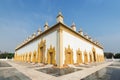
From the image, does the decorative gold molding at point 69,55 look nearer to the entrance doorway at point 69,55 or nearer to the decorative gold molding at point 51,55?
the entrance doorway at point 69,55

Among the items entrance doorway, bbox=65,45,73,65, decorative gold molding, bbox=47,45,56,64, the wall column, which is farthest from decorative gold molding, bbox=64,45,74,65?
decorative gold molding, bbox=47,45,56,64

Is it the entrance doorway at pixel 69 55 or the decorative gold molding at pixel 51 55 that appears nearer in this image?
the decorative gold molding at pixel 51 55

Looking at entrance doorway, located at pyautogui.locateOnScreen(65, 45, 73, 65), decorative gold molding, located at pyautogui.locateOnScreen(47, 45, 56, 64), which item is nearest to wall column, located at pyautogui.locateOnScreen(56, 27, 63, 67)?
decorative gold molding, located at pyautogui.locateOnScreen(47, 45, 56, 64)

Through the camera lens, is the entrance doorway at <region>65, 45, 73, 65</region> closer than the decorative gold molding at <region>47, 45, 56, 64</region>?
No

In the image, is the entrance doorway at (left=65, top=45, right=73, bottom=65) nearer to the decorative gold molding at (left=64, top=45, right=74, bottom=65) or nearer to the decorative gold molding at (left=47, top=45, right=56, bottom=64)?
the decorative gold molding at (left=64, top=45, right=74, bottom=65)

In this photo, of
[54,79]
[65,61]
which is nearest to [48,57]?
[65,61]

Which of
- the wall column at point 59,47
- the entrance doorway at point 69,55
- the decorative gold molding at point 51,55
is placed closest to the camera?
the wall column at point 59,47

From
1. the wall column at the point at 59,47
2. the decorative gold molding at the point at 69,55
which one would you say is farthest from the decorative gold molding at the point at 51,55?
the decorative gold molding at the point at 69,55

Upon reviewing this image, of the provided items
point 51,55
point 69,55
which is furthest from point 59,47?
point 69,55

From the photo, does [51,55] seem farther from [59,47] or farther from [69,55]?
[69,55]

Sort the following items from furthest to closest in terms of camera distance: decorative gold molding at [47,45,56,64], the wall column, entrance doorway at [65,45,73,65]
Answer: entrance doorway at [65,45,73,65] < decorative gold molding at [47,45,56,64] < the wall column

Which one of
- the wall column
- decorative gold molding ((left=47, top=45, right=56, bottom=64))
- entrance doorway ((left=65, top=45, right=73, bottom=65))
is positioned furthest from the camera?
entrance doorway ((left=65, top=45, right=73, bottom=65))

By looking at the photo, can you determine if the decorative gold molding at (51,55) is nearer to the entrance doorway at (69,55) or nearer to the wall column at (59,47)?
the wall column at (59,47)

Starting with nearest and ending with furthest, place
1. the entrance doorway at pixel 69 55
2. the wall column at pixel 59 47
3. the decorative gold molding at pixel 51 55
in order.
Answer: the wall column at pixel 59 47
the decorative gold molding at pixel 51 55
the entrance doorway at pixel 69 55
